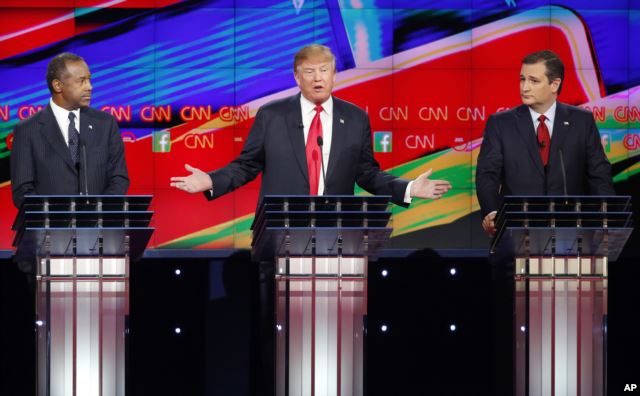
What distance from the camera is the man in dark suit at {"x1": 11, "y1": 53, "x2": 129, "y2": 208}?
22.2ft

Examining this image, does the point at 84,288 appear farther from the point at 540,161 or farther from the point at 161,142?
the point at 161,142

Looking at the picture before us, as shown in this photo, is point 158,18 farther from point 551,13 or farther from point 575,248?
point 575,248

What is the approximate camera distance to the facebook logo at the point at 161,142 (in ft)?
39.1

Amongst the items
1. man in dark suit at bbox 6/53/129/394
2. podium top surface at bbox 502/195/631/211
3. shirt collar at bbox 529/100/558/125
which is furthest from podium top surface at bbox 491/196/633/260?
man in dark suit at bbox 6/53/129/394

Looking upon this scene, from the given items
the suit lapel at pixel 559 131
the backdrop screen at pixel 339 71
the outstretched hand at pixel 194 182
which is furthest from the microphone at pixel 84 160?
the backdrop screen at pixel 339 71

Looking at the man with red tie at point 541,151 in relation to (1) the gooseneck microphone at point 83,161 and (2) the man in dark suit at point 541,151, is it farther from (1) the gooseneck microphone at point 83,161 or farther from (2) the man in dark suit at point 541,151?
(1) the gooseneck microphone at point 83,161

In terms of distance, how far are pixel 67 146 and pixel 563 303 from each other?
221cm

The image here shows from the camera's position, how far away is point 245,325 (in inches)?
266

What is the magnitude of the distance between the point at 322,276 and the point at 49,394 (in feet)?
3.75

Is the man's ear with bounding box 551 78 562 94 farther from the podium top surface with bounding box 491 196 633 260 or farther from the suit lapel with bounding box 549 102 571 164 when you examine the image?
the podium top surface with bounding box 491 196 633 260

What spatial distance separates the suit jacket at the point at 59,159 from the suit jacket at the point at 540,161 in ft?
5.21

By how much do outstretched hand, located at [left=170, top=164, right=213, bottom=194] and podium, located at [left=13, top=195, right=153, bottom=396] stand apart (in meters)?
0.41

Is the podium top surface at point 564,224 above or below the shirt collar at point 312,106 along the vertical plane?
below

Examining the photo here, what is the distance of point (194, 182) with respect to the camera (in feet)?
21.5
